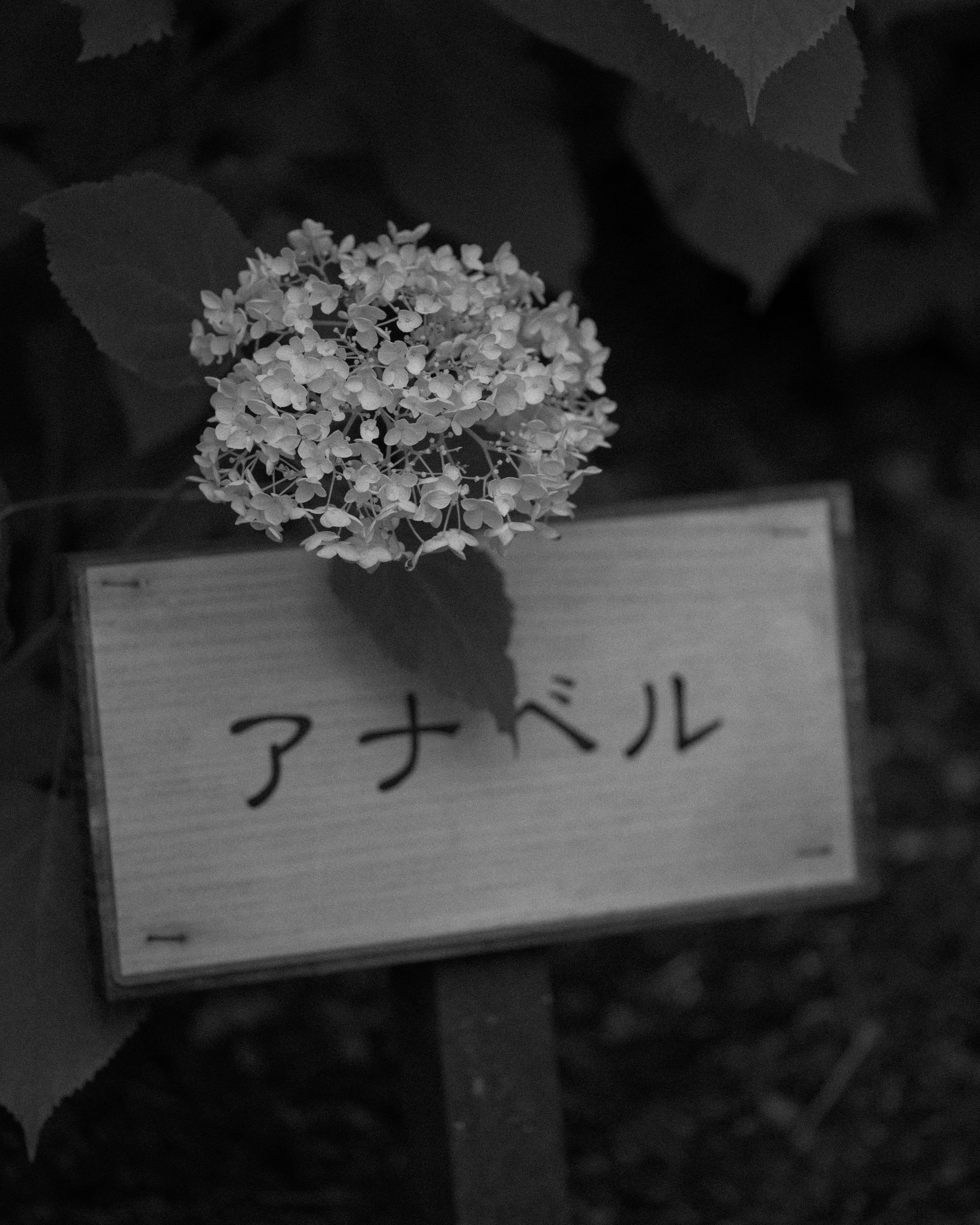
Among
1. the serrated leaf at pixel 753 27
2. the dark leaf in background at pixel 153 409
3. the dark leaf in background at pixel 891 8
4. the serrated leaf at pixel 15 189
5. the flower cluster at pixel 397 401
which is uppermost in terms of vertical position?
the dark leaf in background at pixel 891 8

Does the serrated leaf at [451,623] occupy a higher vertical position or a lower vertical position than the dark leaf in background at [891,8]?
lower

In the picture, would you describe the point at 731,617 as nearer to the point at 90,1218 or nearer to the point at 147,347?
the point at 147,347

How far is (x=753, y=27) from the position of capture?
0.74 meters

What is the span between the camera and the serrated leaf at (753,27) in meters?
0.73

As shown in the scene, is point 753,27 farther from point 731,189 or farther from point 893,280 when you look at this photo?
point 893,280

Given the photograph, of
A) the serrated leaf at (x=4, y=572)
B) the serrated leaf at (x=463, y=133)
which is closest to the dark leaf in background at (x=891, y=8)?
the serrated leaf at (x=463, y=133)

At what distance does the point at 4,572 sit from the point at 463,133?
53 centimetres

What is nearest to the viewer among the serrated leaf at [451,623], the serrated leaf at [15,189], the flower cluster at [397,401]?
the flower cluster at [397,401]

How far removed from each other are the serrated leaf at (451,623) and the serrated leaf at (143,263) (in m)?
0.15

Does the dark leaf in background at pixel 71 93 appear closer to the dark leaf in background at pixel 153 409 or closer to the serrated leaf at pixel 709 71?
the dark leaf in background at pixel 153 409

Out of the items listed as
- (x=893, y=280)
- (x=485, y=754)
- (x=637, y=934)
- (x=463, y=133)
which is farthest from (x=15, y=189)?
(x=893, y=280)

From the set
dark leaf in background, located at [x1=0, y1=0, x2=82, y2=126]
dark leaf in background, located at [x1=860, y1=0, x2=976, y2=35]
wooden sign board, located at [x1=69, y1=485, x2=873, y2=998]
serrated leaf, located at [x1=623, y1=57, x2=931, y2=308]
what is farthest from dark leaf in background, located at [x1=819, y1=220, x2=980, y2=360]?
dark leaf in background, located at [x1=0, y1=0, x2=82, y2=126]

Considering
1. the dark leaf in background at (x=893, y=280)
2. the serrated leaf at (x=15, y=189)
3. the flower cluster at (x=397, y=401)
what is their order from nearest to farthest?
the flower cluster at (x=397, y=401) < the serrated leaf at (x=15, y=189) < the dark leaf in background at (x=893, y=280)

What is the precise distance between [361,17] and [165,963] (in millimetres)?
714
